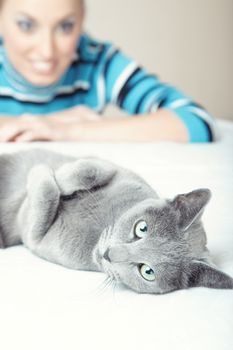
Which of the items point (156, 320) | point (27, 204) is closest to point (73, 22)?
point (27, 204)

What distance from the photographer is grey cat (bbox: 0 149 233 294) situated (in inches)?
11.2

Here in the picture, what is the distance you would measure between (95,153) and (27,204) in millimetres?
118

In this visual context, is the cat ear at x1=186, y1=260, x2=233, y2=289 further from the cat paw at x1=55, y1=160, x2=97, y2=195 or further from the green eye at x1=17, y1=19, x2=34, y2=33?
the green eye at x1=17, y1=19, x2=34, y2=33

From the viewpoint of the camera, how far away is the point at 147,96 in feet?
2.31

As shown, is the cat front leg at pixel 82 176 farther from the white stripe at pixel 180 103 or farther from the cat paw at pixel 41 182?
the white stripe at pixel 180 103

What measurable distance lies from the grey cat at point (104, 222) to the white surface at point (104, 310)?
0.03 feet

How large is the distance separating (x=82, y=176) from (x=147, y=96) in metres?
0.39

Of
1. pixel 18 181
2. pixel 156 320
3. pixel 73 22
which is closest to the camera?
pixel 156 320

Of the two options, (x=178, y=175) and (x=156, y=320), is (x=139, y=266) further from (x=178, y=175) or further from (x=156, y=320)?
(x=178, y=175)

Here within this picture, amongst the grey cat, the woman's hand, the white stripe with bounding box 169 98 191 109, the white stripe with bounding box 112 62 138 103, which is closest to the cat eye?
the grey cat

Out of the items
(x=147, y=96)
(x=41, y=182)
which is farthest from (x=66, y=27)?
(x=41, y=182)

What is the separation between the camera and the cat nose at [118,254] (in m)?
0.29

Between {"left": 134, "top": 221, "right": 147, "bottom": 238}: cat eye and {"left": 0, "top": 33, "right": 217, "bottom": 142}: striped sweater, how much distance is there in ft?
1.27

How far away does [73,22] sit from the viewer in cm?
65
